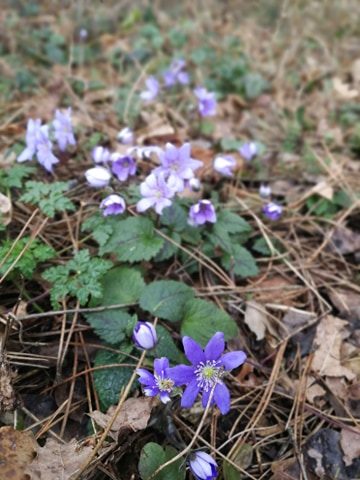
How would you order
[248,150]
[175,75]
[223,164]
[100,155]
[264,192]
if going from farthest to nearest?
1. [175,75]
2. [248,150]
3. [264,192]
4. [223,164]
5. [100,155]

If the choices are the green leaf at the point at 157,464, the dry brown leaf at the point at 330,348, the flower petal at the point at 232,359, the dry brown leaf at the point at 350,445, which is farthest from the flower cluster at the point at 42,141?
the dry brown leaf at the point at 350,445

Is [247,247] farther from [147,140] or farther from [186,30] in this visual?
[186,30]

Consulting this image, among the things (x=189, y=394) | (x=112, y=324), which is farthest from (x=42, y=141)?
(x=189, y=394)

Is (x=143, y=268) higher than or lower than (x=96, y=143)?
lower

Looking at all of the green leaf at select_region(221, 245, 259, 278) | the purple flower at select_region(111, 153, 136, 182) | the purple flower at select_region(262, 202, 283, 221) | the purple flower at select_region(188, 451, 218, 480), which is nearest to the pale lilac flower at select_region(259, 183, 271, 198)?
the purple flower at select_region(262, 202, 283, 221)

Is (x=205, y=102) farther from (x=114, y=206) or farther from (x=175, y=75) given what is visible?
(x=114, y=206)

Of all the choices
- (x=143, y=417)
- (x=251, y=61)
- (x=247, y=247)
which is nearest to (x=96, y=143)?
(x=247, y=247)

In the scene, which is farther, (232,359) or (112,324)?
(112,324)

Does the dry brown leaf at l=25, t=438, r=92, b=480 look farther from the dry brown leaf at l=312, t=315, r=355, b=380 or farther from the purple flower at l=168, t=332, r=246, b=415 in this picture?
the dry brown leaf at l=312, t=315, r=355, b=380
